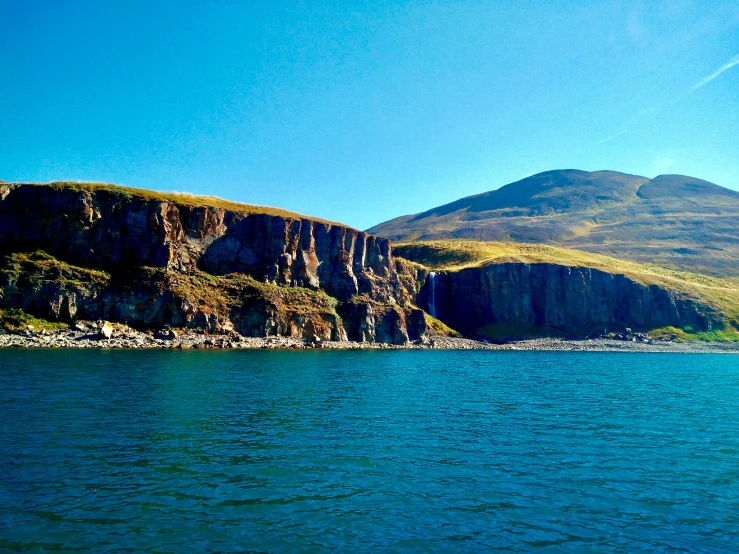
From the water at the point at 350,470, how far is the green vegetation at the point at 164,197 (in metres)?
69.6

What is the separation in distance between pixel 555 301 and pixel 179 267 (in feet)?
383

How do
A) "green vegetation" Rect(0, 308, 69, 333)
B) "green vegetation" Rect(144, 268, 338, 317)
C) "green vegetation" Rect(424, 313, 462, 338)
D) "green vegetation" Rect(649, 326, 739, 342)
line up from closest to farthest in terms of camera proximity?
1. "green vegetation" Rect(0, 308, 69, 333)
2. "green vegetation" Rect(144, 268, 338, 317)
3. "green vegetation" Rect(424, 313, 462, 338)
4. "green vegetation" Rect(649, 326, 739, 342)

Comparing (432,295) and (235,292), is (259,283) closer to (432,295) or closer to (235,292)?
(235,292)

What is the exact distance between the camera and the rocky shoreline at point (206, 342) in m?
78.4

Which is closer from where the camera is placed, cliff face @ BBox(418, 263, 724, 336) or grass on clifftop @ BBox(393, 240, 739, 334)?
cliff face @ BBox(418, 263, 724, 336)

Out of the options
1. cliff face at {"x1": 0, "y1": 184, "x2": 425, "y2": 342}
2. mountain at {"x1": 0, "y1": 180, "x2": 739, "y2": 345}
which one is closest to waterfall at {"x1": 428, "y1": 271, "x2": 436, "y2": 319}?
mountain at {"x1": 0, "y1": 180, "x2": 739, "y2": 345}

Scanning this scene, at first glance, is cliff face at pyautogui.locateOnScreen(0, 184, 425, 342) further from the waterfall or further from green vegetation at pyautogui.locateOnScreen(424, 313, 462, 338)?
the waterfall

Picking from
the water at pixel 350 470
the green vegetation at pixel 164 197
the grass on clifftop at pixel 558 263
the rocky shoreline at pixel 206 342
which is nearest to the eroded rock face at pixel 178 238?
the green vegetation at pixel 164 197

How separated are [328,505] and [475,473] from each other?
24.2 feet

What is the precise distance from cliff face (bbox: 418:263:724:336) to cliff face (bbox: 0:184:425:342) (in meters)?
40.2

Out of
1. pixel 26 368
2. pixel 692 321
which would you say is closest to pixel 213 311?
pixel 26 368

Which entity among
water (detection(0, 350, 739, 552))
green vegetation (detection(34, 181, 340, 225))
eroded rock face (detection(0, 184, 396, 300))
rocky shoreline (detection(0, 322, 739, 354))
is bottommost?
water (detection(0, 350, 739, 552))

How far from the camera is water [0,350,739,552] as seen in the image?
15.8m

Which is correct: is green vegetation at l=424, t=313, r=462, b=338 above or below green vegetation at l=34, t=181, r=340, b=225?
below
